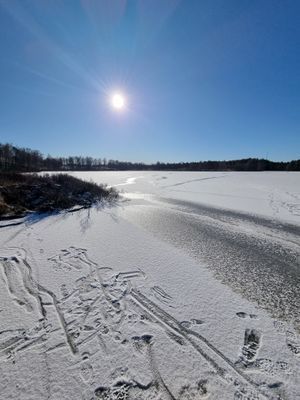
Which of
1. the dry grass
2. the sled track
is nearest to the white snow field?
the sled track

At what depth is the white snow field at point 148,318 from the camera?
8.07 feet

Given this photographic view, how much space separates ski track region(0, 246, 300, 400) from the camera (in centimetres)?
244

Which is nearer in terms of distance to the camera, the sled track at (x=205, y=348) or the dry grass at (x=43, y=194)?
the sled track at (x=205, y=348)

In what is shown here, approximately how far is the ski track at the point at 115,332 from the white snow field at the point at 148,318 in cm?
1

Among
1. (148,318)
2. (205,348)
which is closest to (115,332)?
(148,318)

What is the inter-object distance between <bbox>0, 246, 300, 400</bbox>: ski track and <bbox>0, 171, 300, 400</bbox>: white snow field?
0.05 ft

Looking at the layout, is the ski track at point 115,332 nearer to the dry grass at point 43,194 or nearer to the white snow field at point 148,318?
the white snow field at point 148,318

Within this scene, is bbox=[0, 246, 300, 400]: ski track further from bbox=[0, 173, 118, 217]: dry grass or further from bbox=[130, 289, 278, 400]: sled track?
bbox=[0, 173, 118, 217]: dry grass

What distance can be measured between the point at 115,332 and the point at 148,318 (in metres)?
0.56

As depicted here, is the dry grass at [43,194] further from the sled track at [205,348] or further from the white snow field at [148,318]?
the sled track at [205,348]

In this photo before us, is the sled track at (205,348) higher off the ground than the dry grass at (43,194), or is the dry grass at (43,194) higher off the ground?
the dry grass at (43,194)

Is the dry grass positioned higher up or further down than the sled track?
higher up

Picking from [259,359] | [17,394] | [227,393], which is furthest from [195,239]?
[17,394]

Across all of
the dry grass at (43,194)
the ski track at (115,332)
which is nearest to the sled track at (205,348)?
the ski track at (115,332)
